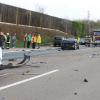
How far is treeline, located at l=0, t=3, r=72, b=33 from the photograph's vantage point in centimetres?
6031

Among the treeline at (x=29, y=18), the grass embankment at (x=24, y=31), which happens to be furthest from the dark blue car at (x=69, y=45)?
the treeline at (x=29, y=18)

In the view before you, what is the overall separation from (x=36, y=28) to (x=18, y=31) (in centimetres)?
974

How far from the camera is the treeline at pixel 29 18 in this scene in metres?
60.3

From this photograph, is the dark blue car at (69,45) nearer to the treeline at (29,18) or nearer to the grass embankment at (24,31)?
the grass embankment at (24,31)

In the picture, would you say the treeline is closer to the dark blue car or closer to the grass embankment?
the grass embankment

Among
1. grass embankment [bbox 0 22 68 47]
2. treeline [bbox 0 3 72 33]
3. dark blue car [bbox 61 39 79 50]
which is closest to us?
dark blue car [bbox 61 39 79 50]

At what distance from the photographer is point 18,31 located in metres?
62.0

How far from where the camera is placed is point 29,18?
69188mm

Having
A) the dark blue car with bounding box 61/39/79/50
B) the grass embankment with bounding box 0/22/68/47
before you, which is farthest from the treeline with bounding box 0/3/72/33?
the dark blue car with bounding box 61/39/79/50

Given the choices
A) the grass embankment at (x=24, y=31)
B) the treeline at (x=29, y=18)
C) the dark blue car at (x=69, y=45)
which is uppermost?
the treeline at (x=29, y=18)

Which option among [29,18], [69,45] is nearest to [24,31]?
[29,18]

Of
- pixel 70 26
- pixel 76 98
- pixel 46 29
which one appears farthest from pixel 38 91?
pixel 70 26

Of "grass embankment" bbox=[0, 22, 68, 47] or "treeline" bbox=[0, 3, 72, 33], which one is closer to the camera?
"grass embankment" bbox=[0, 22, 68, 47]

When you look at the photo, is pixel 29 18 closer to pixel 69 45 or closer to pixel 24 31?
pixel 24 31
